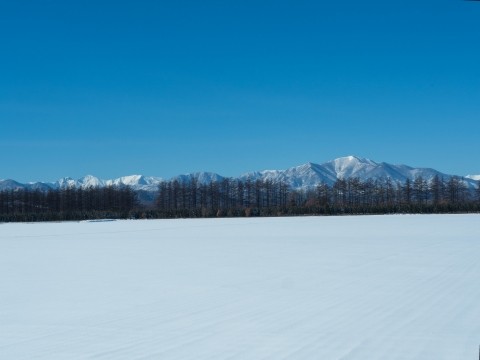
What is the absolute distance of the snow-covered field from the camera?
5.94 m

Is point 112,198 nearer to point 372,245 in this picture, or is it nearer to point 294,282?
point 372,245

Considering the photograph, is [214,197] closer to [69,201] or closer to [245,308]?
[69,201]

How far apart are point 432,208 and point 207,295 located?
202 ft

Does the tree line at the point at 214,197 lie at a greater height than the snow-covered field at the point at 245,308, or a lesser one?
greater

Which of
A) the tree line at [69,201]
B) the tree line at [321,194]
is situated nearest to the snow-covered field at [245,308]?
the tree line at [321,194]

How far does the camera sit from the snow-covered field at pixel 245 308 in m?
5.94

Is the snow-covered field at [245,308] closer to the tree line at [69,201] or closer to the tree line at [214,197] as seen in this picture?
the tree line at [214,197]

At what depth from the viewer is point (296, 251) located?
57.1 ft

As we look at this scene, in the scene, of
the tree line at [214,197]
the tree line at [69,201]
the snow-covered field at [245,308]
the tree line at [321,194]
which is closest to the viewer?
the snow-covered field at [245,308]

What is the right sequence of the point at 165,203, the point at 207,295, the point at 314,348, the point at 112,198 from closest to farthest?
the point at 314,348 → the point at 207,295 → the point at 112,198 → the point at 165,203

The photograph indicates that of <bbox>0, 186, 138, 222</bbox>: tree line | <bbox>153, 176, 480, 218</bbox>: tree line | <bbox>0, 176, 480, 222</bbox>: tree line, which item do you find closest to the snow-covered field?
<bbox>0, 176, 480, 222</bbox>: tree line

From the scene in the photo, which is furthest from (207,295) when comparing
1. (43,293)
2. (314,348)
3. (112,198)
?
(112,198)

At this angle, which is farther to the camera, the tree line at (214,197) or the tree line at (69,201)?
the tree line at (69,201)

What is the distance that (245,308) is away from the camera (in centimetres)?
817
